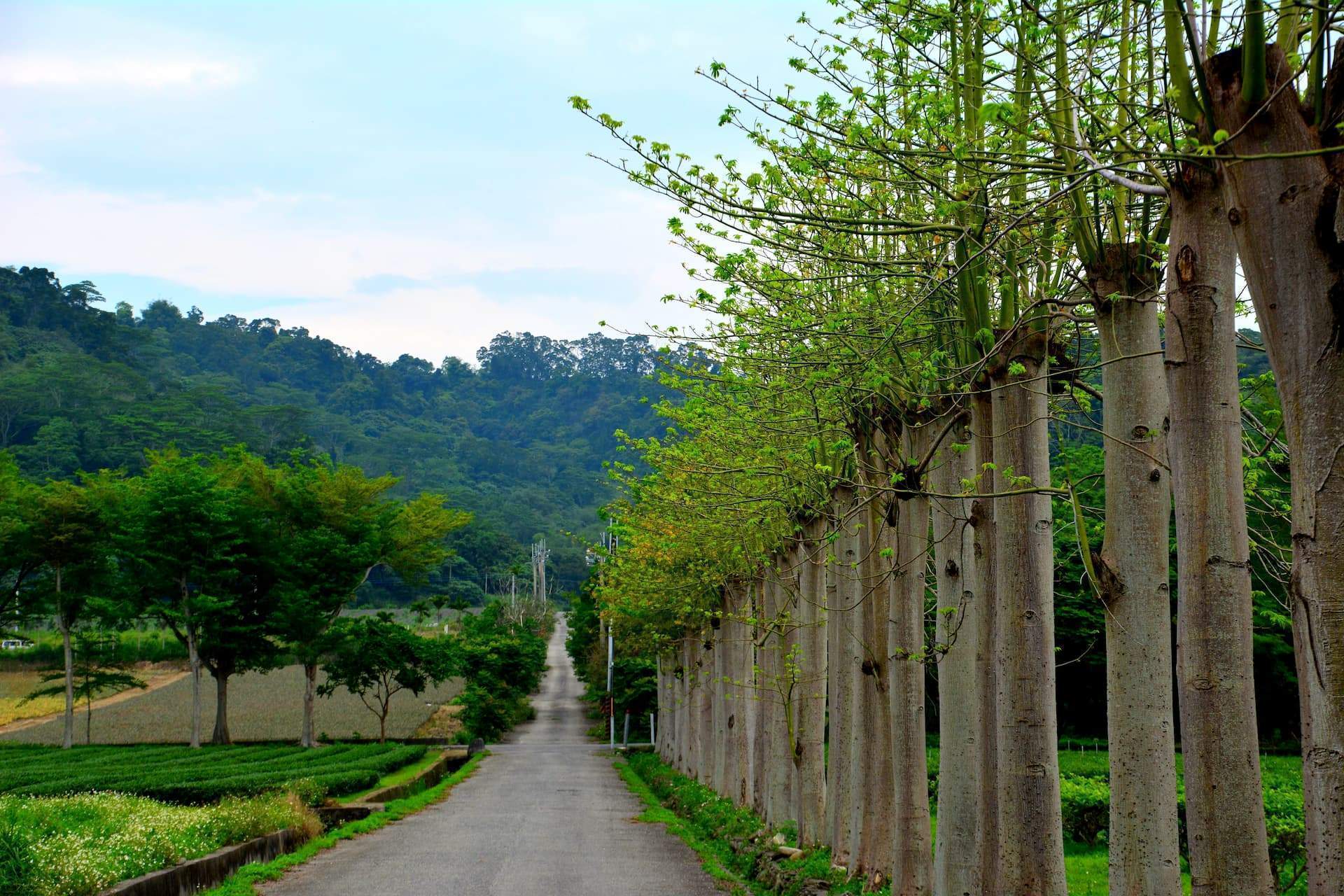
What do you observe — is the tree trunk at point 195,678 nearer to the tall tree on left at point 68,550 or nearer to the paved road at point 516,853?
the tall tree on left at point 68,550

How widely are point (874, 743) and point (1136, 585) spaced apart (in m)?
6.16

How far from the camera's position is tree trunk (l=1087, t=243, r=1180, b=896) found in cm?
563

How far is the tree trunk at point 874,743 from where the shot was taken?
11195 millimetres

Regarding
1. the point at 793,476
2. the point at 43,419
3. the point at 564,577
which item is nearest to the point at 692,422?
the point at 793,476

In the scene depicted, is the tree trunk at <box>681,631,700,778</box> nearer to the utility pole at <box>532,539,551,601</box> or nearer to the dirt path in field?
the dirt path in field

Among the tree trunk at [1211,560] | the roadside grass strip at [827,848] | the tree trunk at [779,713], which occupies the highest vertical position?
the tree trunk at [1211,560]

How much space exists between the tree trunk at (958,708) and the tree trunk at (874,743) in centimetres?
199

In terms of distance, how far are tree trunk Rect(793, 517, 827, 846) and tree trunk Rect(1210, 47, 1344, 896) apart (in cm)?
1080

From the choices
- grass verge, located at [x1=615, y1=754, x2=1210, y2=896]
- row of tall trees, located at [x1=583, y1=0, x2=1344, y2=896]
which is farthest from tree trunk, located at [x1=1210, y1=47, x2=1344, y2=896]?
grass verge, located at [x1=615, y1=754, x2=1210, y2=896]

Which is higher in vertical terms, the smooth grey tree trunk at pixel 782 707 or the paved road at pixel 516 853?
the smooth grey tree trunk at pixel 782 707

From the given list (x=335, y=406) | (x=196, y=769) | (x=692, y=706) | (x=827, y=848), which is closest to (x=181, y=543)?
(x=196, y=769)

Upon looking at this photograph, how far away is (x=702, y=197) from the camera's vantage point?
6520 millimetres

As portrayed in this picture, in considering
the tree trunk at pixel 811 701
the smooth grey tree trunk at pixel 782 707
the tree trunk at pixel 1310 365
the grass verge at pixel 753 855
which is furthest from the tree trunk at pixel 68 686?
the tree trunk at pixel 1310 365

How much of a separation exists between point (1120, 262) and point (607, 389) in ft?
462
